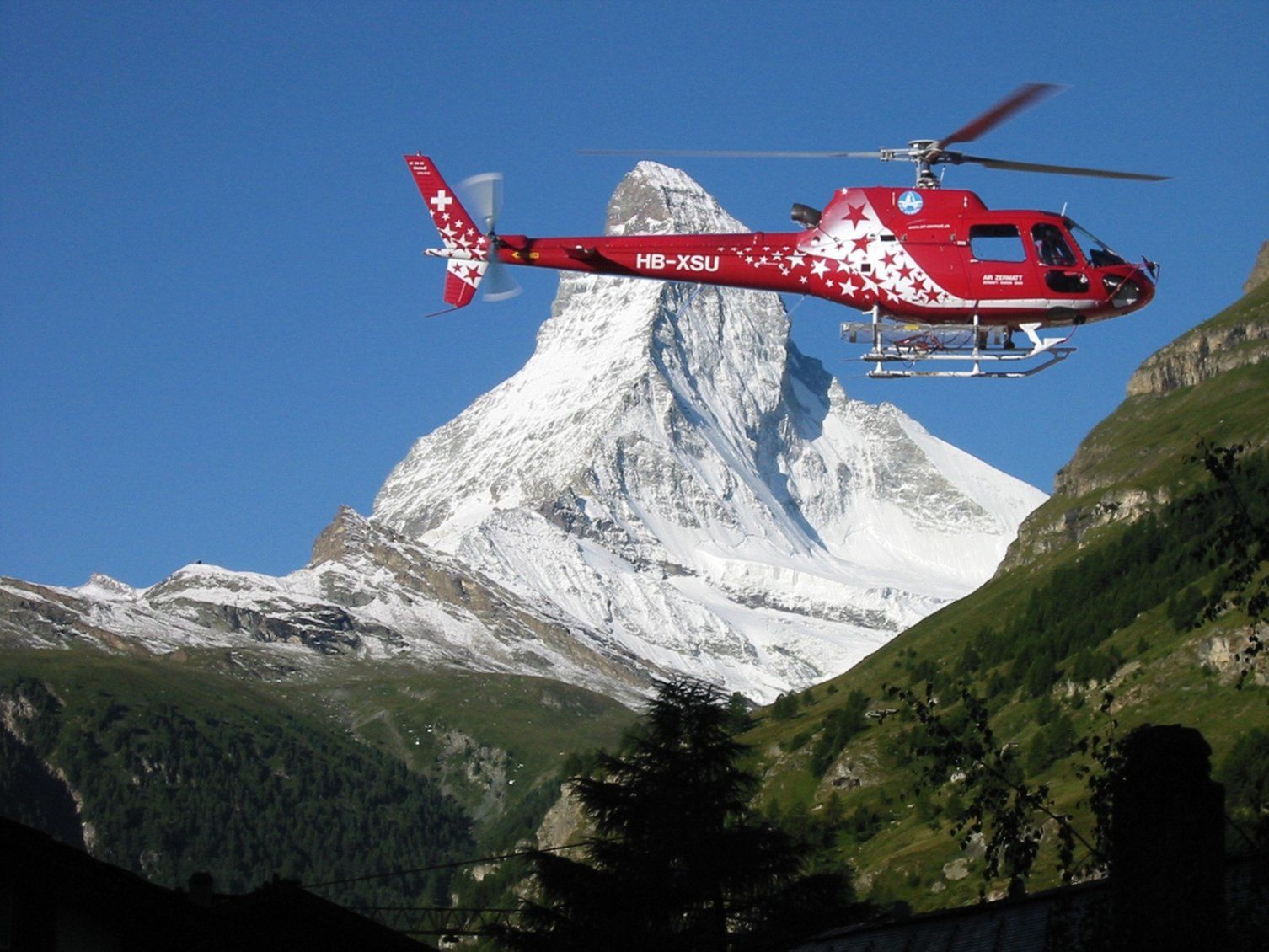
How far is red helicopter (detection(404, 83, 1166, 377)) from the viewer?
52.2 metres

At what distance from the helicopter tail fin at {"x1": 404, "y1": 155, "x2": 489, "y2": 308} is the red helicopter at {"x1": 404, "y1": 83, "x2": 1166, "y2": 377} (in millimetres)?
2527

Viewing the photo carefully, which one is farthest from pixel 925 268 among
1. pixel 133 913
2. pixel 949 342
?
pixel 133 913

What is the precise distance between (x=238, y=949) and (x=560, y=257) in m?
29.7

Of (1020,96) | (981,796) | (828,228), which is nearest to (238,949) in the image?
(981,796)

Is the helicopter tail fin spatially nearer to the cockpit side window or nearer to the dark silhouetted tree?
the cockpit side window

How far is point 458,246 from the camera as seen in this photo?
5791 cm

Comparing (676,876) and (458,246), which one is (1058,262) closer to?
(458,246)

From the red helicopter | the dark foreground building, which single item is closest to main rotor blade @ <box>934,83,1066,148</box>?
the red helicopter

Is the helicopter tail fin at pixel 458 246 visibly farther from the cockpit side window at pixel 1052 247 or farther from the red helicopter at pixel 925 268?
the cockpit side window at pixel 1052 247

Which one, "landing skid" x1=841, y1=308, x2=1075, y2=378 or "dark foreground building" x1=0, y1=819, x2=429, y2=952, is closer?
"dark foreground building" x1=0, y1=819, x2=429, y2=952

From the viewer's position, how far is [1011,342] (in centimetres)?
5288

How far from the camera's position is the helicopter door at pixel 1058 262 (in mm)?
52219

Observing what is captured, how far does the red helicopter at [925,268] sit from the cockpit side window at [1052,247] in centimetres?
3

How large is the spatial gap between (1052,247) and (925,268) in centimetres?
333
